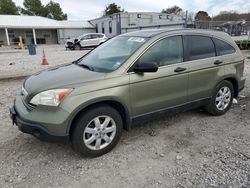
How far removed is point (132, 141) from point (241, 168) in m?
1.51

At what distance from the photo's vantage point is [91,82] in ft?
8.87

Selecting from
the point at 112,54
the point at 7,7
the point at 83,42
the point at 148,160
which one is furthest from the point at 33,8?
the point at 148,160

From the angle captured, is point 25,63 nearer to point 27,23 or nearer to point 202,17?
point 27,23

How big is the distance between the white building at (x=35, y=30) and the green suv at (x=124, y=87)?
118 feet

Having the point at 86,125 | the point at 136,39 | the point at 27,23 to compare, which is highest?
the point at 27,23

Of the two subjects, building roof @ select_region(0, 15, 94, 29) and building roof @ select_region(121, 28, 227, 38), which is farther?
building roof @ select_region(0, 15, 94, 29)

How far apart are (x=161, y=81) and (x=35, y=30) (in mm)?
39757

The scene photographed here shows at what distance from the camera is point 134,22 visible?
115 feet

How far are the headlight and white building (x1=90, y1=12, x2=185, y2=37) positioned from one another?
101 ft

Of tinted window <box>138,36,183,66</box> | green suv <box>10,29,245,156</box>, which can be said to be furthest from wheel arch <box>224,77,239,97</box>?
tinted window <box>138,36,183,66</box>

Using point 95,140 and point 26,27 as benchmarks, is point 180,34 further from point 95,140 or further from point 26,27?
point 26,27

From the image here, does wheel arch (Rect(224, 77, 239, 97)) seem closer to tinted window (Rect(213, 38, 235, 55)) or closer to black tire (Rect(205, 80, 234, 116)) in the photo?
black tire (Rect(205, 80, 234, 116))

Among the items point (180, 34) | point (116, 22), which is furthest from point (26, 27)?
point (180, 34)

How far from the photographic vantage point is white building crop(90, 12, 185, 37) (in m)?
33.9
